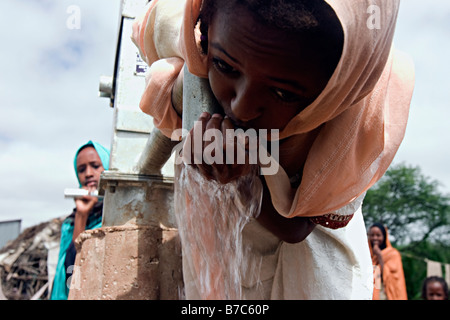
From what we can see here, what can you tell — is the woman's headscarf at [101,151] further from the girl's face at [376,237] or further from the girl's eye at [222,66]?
the girl's face at [376,237]

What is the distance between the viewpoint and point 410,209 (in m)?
13.3

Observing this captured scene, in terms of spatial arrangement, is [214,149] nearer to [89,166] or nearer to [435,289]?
[89,166]

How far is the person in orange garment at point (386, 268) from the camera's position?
3855mm

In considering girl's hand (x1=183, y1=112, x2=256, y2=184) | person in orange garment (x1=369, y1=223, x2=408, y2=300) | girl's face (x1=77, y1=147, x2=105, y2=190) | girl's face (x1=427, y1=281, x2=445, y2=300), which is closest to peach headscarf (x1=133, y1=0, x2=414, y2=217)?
girl's hand (x1=183, y1=112, x2=256, y2=184)

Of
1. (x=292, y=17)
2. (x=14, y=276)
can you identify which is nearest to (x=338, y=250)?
(x=292, y=17)

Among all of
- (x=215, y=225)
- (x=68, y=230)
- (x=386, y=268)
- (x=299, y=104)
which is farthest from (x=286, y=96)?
(x=386, y=268)

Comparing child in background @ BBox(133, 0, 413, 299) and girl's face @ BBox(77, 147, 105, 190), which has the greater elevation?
girl's face @ BBox(77, 147, 105, 190)

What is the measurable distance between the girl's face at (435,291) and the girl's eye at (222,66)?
3.32 m

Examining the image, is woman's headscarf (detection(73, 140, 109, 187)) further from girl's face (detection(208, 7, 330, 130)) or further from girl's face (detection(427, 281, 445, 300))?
girl's face (detection(427, 281, 445, 300))

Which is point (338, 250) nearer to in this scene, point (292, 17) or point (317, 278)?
point (317, 278)

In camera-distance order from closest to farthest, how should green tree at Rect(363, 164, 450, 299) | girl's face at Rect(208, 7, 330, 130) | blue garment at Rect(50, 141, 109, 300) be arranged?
girl's face at Rect(208, 7, 330, 130) → blue garment at Rect(50, 141, 109, 300) → green tree at Rect(363, 164, 450, 299)

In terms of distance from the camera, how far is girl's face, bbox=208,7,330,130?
68 centimetres

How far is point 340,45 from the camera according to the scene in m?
0.70

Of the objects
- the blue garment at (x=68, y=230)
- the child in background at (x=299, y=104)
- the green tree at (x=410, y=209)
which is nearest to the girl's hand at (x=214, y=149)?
the child in background at (x=299, y=104)
